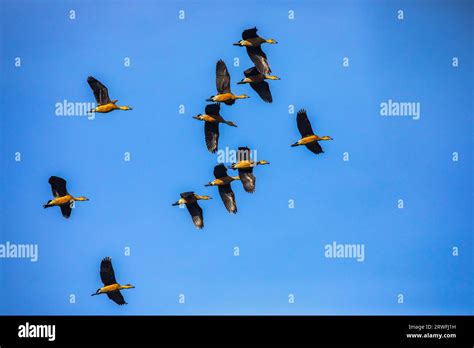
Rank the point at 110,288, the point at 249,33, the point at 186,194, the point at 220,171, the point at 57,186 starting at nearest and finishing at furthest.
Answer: the point at 249,33 < the point at 110,288 < the point at 57,186 < the point at 220,171 < the point at 186,194

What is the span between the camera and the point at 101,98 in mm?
18359

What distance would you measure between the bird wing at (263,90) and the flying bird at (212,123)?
2.63ft

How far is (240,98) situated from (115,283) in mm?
4198

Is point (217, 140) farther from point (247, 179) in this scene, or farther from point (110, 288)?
point (110, 288)

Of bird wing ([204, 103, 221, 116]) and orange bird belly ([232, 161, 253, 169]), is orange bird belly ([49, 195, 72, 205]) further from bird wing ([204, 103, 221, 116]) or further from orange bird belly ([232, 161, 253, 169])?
orange bird belly ([232, 161, 253, 169])

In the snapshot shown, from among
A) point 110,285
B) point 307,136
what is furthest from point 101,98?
point 307,136

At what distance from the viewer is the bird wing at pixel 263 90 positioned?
18.5m

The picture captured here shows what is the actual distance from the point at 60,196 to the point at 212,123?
10.5 feet

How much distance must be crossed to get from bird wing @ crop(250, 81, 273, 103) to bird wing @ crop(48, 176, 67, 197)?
4.04m

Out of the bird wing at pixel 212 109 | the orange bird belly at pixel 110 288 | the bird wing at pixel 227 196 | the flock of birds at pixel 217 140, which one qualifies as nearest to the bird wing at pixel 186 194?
the flock of birds at pixel 217 140

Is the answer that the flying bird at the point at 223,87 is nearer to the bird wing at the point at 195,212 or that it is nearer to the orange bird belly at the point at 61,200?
the bird wing at the point at 195,212
